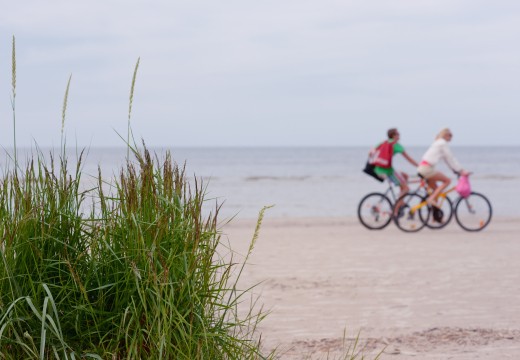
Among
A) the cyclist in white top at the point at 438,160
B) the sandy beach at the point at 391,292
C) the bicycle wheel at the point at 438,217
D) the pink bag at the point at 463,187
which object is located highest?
the cyclist in white top at the point at 438,160

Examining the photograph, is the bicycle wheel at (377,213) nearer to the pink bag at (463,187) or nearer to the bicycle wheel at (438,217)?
the bicycle wheel at (438,217)

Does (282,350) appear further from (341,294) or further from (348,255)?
(348,255)

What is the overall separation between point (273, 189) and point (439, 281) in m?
23.4

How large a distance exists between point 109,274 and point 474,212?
1130 cm

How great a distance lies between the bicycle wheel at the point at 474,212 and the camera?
533 inches

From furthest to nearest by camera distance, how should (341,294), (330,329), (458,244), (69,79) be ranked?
(458,244)
(341,294)
(330,329)
(69,79)

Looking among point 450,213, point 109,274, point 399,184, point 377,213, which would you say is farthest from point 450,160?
point 109,274

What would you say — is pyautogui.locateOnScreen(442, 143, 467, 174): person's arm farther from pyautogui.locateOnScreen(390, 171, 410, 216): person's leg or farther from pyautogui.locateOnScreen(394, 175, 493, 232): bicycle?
pyautogui.locateOnScreen(390, 171, 410, 216): person's leg

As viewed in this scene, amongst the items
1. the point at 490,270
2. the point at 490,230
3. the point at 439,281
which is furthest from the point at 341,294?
the point at 490,230

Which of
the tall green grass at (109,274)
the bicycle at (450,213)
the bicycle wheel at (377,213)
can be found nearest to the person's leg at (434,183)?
the bicycle at (450,213)

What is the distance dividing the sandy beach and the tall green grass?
14.1 inches

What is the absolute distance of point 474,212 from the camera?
1357cm

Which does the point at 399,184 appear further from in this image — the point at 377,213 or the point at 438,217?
the point at 438,217

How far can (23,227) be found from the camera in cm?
310
